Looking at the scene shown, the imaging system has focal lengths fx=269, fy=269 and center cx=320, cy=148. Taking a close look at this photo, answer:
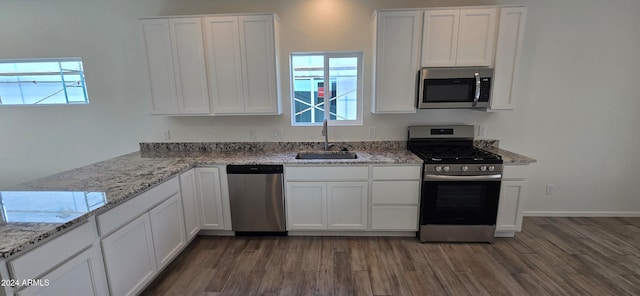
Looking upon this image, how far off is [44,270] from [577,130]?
4900mm

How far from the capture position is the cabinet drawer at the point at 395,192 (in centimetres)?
281

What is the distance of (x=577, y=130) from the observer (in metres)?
3.22

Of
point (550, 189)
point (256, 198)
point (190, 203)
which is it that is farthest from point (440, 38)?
point (190, 203)

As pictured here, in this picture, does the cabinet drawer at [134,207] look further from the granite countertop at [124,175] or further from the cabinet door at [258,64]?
the cabinet door at [258,64]

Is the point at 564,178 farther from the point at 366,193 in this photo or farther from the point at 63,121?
the point at 63,121

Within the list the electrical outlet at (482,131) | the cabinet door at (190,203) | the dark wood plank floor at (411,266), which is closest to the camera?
the dark wood plank floor at (411,266)

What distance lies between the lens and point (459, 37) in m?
2.75

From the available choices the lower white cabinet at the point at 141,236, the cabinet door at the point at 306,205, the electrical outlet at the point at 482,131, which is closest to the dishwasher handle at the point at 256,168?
the cabinet door at the point at 306,205

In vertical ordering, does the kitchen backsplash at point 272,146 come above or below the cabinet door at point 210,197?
above

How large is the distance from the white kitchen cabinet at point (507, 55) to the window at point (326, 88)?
1432 mm

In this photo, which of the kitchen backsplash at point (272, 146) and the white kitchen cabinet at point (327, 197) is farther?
the kitchen backsplash at point (272, 146)

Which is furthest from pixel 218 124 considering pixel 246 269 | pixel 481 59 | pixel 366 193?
pixel 481 59

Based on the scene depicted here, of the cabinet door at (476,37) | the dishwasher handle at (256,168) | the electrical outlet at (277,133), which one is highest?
the cabinet door at (476,37)

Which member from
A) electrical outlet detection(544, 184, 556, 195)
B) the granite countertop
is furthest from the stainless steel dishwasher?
electrical outlet detection(544, 184, 556, 195)
